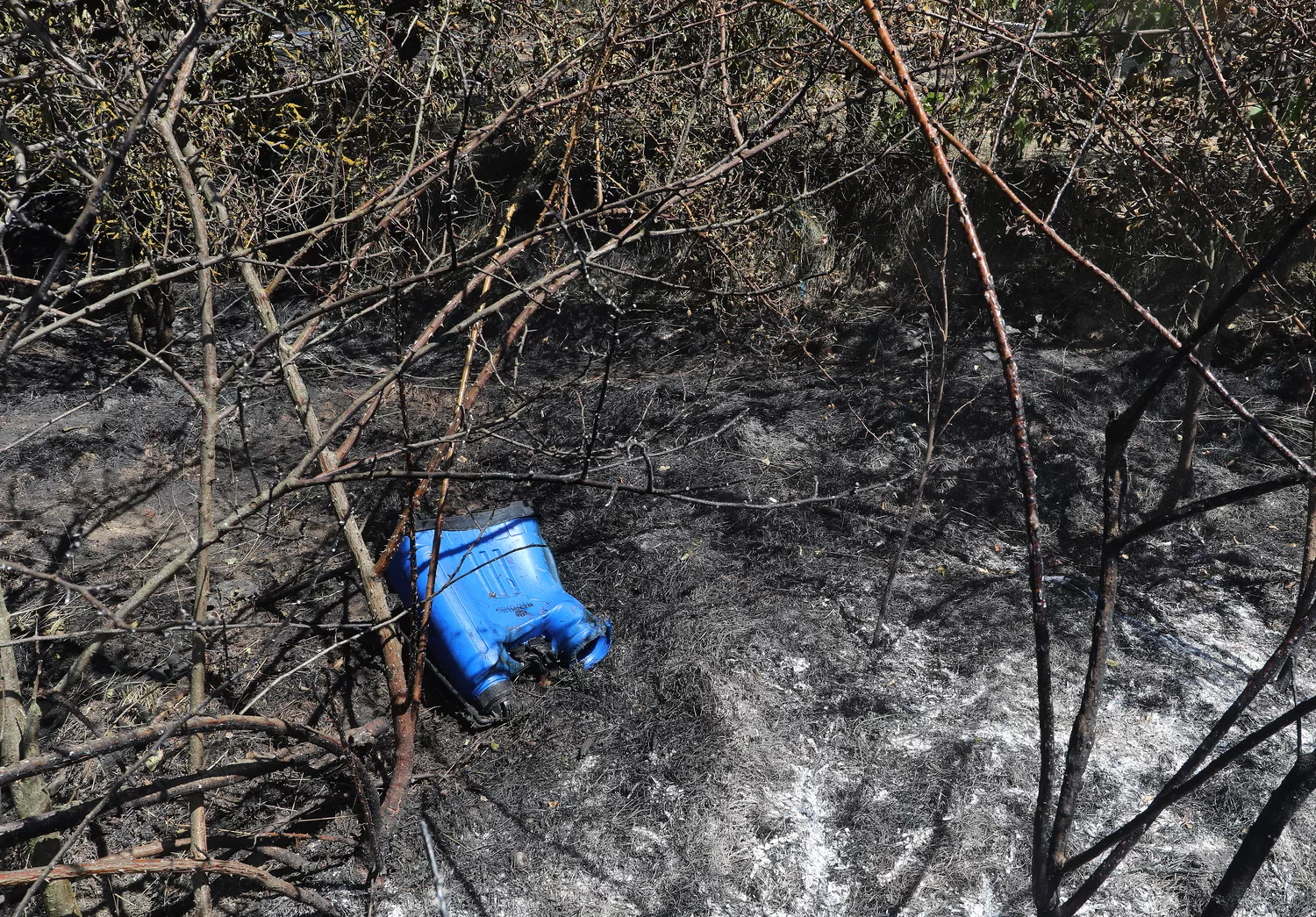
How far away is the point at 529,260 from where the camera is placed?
7.85 metres

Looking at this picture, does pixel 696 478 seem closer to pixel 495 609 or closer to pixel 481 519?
pixel 481 519

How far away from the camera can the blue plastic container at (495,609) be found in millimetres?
3850

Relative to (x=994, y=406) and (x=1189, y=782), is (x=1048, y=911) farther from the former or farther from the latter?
(x=994, y=406)

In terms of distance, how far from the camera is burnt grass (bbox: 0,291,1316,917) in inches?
127

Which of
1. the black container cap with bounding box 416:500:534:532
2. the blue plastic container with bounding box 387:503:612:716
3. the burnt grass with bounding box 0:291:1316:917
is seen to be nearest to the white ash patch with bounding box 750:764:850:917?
the burnt grass with bounding box 0:291:1316:917

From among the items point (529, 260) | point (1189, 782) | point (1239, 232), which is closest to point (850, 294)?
point (529, 260)

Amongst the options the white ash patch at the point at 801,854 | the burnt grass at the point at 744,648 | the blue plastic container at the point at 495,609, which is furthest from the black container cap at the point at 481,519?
the white ash patch at the point at 801,854

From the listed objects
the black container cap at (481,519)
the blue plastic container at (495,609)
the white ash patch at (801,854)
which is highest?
the black container cap at (481,519)

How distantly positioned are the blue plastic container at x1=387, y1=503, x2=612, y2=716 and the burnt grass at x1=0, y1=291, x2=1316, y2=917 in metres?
0.18

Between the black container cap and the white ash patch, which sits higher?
the black container cap

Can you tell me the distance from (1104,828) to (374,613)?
2851 millimetres

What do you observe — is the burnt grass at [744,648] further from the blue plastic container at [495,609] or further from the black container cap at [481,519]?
the black container cap at [481,519]

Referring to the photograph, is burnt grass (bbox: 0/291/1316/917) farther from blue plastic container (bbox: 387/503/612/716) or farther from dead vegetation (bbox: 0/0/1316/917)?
blue plastic container (bbox: 387/503/612/716)

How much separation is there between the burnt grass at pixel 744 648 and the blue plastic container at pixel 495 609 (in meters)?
0.18
